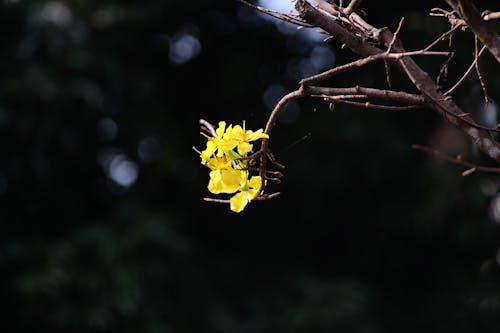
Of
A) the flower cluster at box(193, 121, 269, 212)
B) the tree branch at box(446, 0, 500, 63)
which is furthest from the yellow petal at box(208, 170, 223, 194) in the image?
the tree branch at box(446, 0, 500, 63)

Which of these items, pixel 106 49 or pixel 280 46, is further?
pixel 280 46

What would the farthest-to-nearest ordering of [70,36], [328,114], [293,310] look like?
1. [328,114]
2. [293,310]
3. [70,36]

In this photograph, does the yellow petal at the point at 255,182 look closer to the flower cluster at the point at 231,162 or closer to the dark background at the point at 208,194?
the flower cluster at the point at 231,162

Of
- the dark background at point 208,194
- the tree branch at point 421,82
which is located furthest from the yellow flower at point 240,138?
the dark background at point 208,194

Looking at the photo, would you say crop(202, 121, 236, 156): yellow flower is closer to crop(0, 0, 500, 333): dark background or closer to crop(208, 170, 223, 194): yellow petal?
crop(208, 170, 223, 194): yellow petal

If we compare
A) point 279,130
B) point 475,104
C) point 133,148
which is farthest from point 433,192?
point 133,148

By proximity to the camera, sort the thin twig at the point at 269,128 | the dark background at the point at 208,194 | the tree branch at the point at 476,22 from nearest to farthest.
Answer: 1. the tree branch at the point at 476,22
2. the thin twig at the point at 269,128
3. the dark background at the point at 208,194

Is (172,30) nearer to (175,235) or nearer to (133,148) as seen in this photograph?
(133,148)
